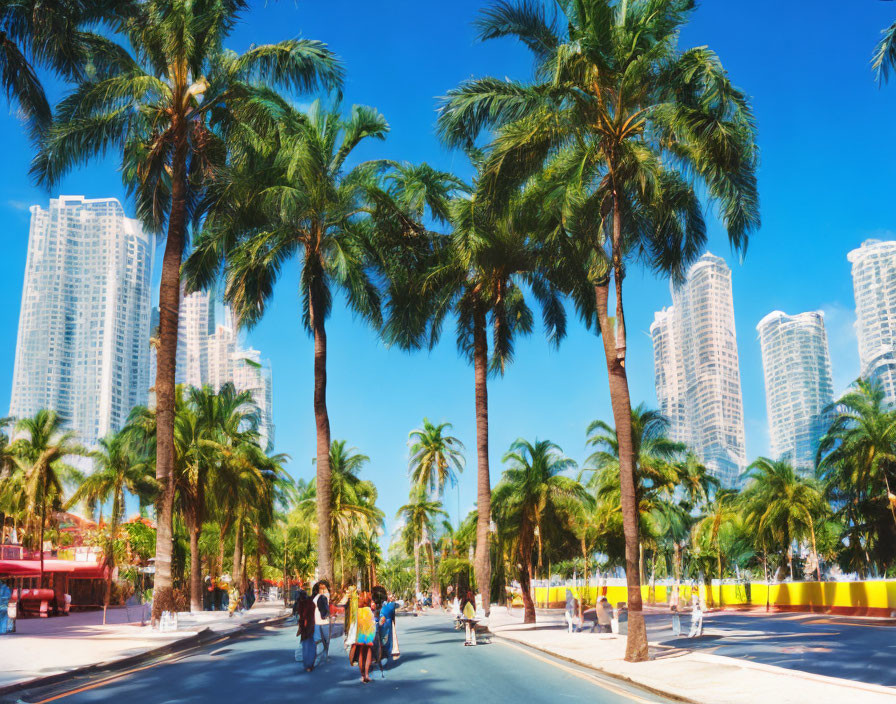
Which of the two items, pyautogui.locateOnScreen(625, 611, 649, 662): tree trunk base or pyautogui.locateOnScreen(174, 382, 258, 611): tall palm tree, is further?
pyautogui.locateOnScreen(174, 382, 258, 611): tall palm tree

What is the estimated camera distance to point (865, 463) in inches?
1649

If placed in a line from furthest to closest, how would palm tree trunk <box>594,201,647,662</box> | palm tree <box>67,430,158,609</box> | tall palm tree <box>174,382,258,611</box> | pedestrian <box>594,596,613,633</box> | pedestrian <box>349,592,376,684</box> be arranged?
1. palm tree <box>67,430,158,609</box>
2. tall palm tree <box>174,382,258,611</box>
3. pedestrian <box>594,596,613,633</box>
4. palm tree trunk <box>594,201,647,662</box>
5. pedestrian <box>349,592,376,684</box>

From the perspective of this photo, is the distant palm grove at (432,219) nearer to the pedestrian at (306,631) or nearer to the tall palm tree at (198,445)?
the tall palm tree at (198,445)

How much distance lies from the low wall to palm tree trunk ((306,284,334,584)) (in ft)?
33.0

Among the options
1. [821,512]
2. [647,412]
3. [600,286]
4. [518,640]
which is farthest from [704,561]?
[600,286]

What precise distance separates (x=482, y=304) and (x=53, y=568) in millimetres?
32848

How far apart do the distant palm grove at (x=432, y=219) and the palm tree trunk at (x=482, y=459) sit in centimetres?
12

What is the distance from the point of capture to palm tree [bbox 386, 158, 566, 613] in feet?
110

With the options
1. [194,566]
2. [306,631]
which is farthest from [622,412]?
[194,566]

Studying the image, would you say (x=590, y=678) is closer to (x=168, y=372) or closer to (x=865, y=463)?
(x=168, y=372)

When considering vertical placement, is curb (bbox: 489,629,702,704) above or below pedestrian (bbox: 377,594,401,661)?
A: below

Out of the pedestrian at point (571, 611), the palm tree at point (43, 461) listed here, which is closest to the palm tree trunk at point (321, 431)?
the pedestrian at point (571, 611)

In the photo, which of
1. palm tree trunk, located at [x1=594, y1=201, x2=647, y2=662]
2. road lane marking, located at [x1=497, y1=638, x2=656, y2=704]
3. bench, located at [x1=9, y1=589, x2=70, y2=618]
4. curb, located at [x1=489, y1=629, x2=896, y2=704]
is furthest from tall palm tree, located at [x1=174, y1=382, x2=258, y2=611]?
palm tree trunk, located at [x1=594, y1=201, x2=647, y2=662]

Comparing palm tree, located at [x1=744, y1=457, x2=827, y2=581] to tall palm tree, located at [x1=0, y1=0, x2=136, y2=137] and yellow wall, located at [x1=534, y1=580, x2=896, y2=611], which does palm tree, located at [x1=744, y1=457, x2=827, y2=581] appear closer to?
yellow wall, located at [x1=534, y1=580, x2=896, y2=611]
